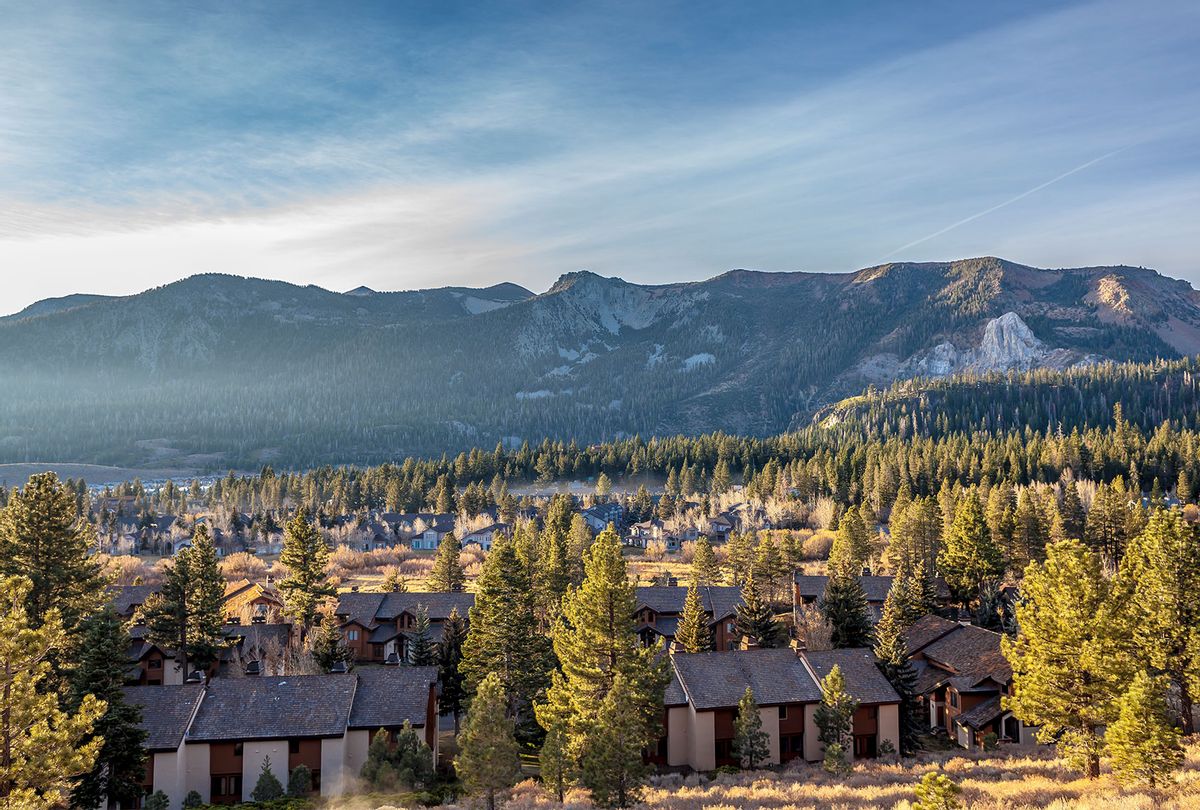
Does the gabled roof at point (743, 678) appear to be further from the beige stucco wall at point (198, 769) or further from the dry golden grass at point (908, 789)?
the beige stucco wall at point (198, 769)

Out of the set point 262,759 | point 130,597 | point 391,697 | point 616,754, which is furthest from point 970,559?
point 130,597

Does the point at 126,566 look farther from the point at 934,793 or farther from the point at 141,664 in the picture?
the point at 934,793

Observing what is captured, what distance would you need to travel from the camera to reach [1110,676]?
31.1 metres

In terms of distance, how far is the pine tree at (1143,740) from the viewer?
27.3 m

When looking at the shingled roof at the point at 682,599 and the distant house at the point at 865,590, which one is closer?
the shingled roof at the point at 682,599

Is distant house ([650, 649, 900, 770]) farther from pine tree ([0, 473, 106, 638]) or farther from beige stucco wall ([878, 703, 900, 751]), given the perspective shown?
pine tree ([0, 473, 106, 638])

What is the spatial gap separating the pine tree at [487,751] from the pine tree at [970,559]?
181ft

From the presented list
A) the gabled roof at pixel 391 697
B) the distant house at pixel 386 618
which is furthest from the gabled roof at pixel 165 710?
the distant house at pixel 386 618

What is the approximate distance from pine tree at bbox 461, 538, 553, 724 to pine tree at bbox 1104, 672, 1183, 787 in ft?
97.3

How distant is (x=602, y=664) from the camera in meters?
38.0

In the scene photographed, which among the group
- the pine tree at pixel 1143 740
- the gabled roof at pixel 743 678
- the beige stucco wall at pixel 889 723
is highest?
the pine tree at pixel 1143 740

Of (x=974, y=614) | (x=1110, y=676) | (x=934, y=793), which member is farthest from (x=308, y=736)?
(x=974, y=614)

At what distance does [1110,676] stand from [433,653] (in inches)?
1642

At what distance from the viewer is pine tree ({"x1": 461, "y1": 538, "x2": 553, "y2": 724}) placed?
48719 mm
